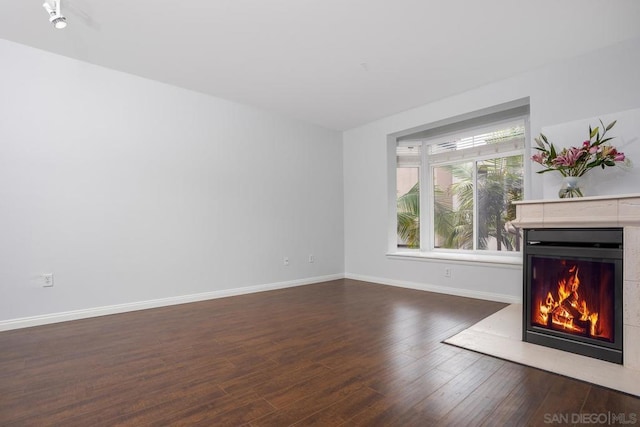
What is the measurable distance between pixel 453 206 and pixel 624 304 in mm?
3135

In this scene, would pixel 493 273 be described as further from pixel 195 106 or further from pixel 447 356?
pixel 195 106

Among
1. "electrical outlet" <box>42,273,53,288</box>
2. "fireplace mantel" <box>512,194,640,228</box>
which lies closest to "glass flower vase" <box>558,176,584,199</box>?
"fireplace mantel" <box>512,194,640,228</box>

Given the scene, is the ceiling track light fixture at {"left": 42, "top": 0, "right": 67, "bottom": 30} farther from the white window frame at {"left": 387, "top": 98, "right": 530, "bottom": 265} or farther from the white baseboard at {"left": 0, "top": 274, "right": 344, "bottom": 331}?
the white window frame at {"left": 387, "top": 98, "right": 530, "bottom": 265}

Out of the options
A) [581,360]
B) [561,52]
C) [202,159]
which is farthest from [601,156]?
[202,159]

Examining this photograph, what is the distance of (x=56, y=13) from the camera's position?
2318 mm

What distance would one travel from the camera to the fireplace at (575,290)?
209cm

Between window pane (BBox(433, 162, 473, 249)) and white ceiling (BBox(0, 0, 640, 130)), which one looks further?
window pane (BBox(433, 162, 473, 249))

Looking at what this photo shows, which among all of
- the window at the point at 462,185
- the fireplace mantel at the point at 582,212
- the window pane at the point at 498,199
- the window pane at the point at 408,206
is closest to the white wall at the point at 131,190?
the window pane at the point at 408,206

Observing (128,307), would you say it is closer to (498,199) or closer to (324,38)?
(324,38)

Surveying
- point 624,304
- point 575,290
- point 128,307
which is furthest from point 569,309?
point 128,307

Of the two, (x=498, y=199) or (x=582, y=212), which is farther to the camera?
(x=498, y=199)

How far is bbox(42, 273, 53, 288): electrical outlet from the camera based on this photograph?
310 centimetres

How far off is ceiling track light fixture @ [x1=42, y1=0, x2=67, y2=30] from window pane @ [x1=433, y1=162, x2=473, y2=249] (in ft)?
15.9

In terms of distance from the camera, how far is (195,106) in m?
4.12
